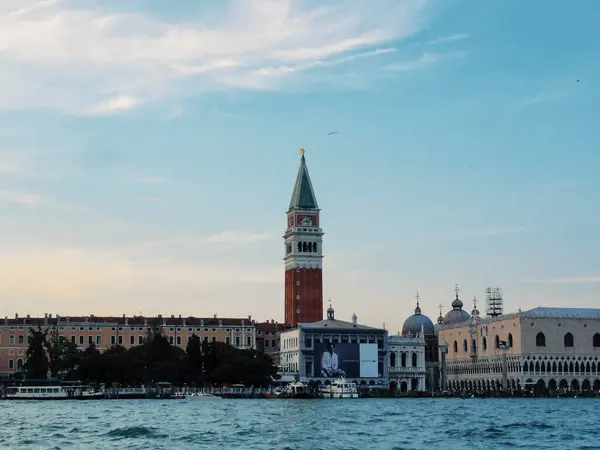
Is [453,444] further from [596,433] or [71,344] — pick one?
[71,344]

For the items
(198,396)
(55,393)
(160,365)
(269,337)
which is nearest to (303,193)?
(269,337)

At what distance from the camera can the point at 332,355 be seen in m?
121

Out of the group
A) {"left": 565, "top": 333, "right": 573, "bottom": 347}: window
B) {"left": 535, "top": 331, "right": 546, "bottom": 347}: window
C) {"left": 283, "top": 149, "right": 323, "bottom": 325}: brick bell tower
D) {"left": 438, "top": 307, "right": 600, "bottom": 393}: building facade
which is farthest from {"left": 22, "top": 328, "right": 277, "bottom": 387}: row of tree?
{"left": 565, "top": 333, "right": 573, "bottom": 347}: window

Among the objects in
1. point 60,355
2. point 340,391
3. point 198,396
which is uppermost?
point 60,355

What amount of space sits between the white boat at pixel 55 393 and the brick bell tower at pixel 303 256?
1610 inches

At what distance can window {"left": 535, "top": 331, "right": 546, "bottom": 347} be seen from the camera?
120625 mm

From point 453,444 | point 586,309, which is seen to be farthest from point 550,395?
point 453,444

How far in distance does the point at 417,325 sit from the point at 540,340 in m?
28.4

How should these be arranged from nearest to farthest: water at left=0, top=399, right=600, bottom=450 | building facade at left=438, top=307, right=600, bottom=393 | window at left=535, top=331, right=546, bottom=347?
1. water at left=0, top=399, right=600, bottom=450
2. building facade at left=438, top=307, right=600, bottom=393
3. window at left=535, top=331, right=546, bottom=347

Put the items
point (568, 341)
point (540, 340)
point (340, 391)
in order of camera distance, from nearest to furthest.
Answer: point (340, 391), point (540, 340), point (568, 341)

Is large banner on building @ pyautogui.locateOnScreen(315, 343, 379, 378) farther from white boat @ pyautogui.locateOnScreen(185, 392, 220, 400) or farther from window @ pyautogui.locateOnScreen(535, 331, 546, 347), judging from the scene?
white boat @ pyautogui.locateOnScreen(185, 392, 220, 400)

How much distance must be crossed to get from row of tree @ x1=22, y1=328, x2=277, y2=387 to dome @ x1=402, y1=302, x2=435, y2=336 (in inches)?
1495

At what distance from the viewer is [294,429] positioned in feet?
172

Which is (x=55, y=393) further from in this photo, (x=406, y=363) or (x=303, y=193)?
(x=303, y=193)
